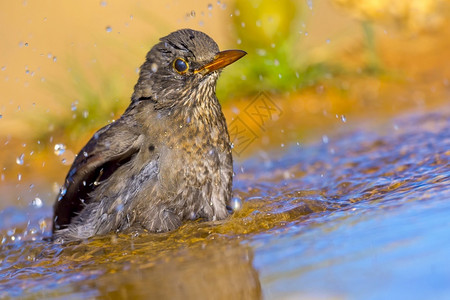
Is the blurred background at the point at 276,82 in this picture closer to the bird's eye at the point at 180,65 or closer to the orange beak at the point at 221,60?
the bird's eye at the point at 180,65

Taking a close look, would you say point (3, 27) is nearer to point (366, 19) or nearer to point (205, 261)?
point (366, 19)


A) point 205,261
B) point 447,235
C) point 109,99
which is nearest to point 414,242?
point 447,235

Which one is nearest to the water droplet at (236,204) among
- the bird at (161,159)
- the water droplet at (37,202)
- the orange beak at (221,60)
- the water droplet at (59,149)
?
the bird at (161,159)

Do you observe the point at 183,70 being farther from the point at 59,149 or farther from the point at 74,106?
the point at 74,106

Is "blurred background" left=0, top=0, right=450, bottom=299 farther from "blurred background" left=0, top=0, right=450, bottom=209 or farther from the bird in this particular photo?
the bird

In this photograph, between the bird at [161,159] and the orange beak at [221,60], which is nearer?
the bird at [161,159]

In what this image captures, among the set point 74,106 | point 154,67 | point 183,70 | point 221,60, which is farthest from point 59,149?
point 221,60

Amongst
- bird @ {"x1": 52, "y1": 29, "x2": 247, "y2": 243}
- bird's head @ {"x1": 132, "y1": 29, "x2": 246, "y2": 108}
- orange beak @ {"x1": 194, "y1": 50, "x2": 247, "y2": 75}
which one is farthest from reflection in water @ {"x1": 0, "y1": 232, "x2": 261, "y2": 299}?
orange beak @ {"x1": 194, "y1": 50, "x2": 247, "y2": 75}
